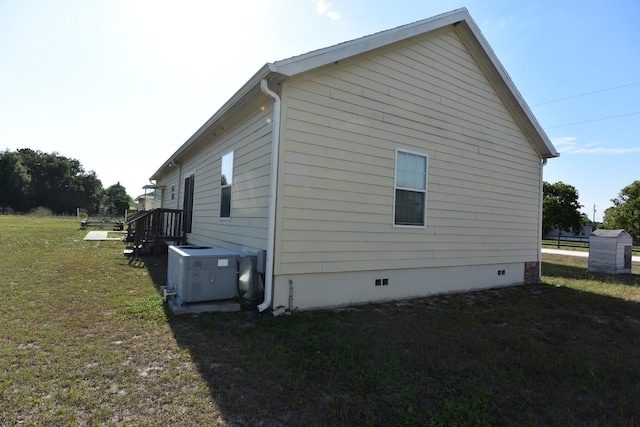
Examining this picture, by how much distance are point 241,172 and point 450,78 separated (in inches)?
174

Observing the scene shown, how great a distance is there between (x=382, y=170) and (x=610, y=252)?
29.8 ft

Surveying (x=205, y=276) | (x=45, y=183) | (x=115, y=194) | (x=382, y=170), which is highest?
(x=115, y=194)

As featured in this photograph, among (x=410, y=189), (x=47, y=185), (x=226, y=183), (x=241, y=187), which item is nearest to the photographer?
(x=410, y=189)

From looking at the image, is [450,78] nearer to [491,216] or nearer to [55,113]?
[491,216]

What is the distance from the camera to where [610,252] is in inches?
390

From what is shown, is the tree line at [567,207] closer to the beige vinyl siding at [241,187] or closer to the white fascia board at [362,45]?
the white fascia board at [362,45]

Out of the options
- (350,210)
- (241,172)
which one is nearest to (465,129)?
(350,210)

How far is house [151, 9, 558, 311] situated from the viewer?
4.62 metres

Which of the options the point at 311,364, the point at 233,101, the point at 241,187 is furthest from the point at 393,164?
the point at 311,364

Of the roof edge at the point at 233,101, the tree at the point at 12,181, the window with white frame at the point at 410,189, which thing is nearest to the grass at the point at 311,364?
the window with white frame at the point at 410,189

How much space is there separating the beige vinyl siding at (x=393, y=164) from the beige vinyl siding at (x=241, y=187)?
561 millimetres

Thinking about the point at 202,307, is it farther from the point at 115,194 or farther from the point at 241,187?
the point at 115,194

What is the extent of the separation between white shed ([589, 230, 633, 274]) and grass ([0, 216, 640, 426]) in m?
5.97

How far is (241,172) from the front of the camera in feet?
19.7
